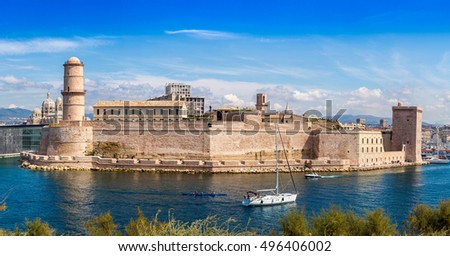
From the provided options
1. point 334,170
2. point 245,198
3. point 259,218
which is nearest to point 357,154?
point 334,170

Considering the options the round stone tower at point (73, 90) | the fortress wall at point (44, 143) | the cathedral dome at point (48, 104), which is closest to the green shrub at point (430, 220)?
the round stone tower at point (73, 90)

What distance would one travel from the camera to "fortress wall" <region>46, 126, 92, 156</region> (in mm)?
31859

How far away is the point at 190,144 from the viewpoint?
1259 inches

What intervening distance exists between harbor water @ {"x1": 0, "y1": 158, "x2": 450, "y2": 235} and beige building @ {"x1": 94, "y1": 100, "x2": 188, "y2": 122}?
9.62 m

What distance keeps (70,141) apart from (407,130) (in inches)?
908

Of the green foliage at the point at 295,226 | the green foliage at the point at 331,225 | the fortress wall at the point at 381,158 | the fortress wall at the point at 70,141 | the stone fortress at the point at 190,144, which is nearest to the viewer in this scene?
the green foliage at the point at 331,225

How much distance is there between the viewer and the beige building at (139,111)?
3831cm

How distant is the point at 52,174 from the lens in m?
27.4

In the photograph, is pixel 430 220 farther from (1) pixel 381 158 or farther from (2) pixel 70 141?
(2) pixel 70 141

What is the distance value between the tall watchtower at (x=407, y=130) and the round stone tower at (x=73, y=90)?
2168cm

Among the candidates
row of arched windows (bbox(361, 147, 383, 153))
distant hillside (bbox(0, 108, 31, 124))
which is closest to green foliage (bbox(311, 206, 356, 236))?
row of arched windows (bbox(361, 147, 383, 153))

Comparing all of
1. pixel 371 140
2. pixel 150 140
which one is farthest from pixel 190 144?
pixel 371 140

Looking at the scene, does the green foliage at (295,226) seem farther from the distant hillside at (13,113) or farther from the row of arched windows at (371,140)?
the distant hillside at (13,113)

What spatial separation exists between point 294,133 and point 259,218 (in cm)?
1829
